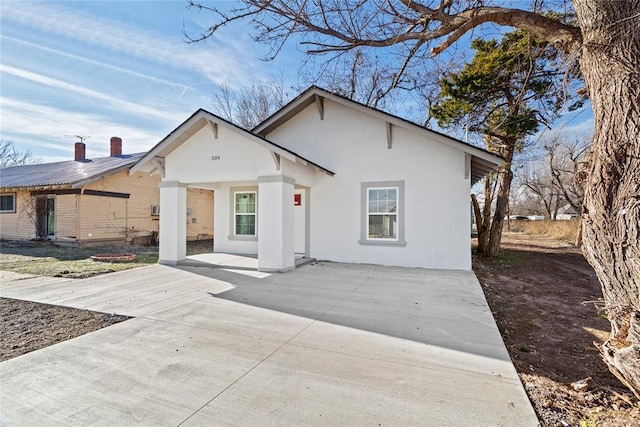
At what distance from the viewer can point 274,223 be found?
7996mm

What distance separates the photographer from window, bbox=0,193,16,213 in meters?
16.4

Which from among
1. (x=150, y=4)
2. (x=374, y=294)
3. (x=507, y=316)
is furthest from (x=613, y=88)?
(x=150, y=4)

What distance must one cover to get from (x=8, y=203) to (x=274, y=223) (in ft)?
59.0

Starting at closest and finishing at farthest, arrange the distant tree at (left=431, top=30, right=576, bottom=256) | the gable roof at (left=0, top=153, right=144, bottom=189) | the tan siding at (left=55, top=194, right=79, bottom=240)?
1. the distant tree at (left=431, top=30, right=576, bottom=256)
2. the gable roof at (left=0, top=153, right=144, bottom=189)
3. the tan siding at (left=55, top=194, right=79, bottom=240)

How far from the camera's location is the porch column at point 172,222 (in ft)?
30.6

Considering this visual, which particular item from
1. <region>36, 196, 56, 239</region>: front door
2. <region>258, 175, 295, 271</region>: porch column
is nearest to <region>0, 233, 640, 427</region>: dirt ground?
<region>258, 175, 295, 271</region>: porch column

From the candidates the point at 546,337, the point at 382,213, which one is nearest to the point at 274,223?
the point at 382,213

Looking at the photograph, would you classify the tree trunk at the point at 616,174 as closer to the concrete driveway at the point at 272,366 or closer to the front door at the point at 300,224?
the concrete driveway at the point at 272,366

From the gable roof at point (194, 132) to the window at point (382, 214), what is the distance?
1.63 m

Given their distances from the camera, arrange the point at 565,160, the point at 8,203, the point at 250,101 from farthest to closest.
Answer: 1. the point at 565,160
2. the point at 250,101
3. the point at 8,203

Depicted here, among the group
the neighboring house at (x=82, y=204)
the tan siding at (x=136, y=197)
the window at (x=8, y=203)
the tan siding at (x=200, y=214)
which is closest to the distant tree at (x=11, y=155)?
the neighboring house at (x=82, y=204)

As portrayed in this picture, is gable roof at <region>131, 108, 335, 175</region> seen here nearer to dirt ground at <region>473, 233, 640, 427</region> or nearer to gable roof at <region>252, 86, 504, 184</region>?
gable roof at <region>252, 86, 504, 184</region>

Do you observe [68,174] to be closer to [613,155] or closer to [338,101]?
[338,101]

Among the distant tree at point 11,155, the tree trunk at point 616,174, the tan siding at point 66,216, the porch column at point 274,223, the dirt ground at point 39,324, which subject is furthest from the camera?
the distant tree at point 11,155
